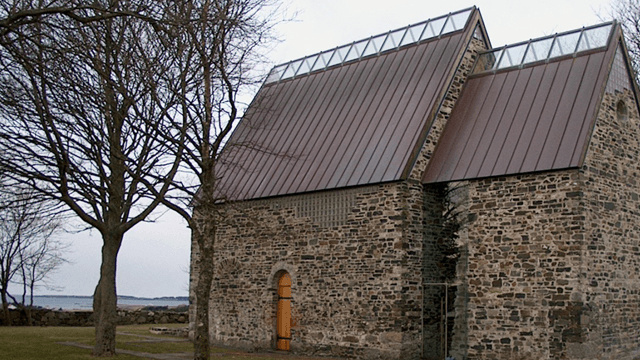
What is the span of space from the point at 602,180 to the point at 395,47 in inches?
349

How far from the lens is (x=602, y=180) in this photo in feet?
51.3

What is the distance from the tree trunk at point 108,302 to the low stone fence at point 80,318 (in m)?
11.9

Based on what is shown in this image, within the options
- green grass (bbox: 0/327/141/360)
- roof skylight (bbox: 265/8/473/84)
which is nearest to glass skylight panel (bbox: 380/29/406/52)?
roof skylight (bbox: 265/8/473/84)

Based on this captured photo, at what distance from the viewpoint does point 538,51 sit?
60.1 ft

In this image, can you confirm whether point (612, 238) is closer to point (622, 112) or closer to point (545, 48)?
point (622, 112)

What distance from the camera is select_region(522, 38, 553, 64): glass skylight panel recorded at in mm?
18188

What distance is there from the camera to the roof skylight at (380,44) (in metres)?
20.8

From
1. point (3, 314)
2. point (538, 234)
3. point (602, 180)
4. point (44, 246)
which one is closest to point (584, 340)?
point (538, 234)

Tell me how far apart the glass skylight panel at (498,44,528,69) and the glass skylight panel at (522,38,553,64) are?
0.18m

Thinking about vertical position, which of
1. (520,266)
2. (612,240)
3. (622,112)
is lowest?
(520,266)

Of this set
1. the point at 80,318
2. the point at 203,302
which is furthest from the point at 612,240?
the point at 80,318

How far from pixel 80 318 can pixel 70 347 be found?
35.5 ft

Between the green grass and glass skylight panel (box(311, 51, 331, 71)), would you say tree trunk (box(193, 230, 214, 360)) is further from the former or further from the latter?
glass skylight panel (box(311, 51, 331, 71))

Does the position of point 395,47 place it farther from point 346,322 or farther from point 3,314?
point 3,314
